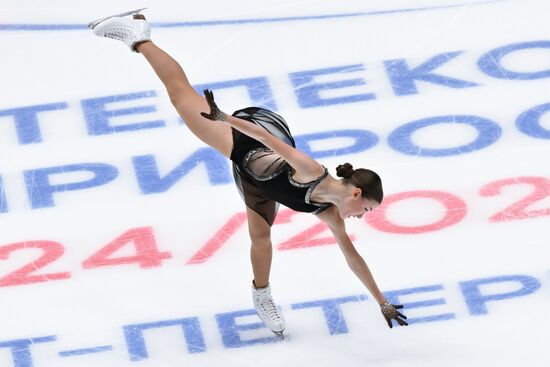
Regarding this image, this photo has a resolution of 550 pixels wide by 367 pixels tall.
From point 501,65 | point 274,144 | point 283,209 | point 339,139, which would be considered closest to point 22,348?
point 283,209

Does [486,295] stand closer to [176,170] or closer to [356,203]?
[356,203]

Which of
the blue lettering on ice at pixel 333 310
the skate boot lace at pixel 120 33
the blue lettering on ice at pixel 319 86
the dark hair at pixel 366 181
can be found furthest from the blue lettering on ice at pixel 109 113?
the dark hair at pixel 366 181

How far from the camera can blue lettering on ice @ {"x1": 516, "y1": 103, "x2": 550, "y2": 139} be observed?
28.3 feet

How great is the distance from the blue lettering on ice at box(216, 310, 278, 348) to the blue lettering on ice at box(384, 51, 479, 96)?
6.94 ft

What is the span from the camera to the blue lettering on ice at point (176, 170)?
27.7 ft

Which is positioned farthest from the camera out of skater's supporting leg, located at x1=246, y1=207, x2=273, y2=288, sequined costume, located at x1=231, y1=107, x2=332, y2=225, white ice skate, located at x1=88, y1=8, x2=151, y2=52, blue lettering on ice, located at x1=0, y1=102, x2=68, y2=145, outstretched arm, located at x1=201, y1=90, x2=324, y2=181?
blue lettering on ice, located at x1=0, y1=102, x2=68, y2=145

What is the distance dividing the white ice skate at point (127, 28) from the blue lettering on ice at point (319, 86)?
60.6 inches

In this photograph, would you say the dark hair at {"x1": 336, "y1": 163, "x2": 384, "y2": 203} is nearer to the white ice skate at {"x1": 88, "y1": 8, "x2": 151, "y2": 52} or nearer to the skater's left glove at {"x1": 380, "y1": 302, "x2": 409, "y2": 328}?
the skater's left glove at {"x1": 380, "y1": 302, "x2": 409, "y2": 328}

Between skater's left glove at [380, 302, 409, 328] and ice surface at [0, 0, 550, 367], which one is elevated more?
ice surface at [0, 0, 550, 367]

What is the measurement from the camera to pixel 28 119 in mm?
9000

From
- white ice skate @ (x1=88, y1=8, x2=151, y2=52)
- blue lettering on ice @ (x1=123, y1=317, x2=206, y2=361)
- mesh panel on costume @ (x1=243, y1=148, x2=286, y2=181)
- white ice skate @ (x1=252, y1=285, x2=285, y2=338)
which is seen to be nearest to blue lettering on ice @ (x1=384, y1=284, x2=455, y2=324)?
white ice skate @ (x1=252, y1=285, x2=285, y2=338)

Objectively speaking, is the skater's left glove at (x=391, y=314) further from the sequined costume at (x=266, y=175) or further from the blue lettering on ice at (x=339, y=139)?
the blue lettering on ice at (x=339, y=139)

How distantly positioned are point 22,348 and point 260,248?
1.32 m

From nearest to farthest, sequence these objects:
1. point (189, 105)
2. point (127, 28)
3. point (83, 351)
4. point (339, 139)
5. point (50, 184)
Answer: point (189, 105) → point (83, 351) → point (127, 28) → point (50, 184) → point (339, 139)
